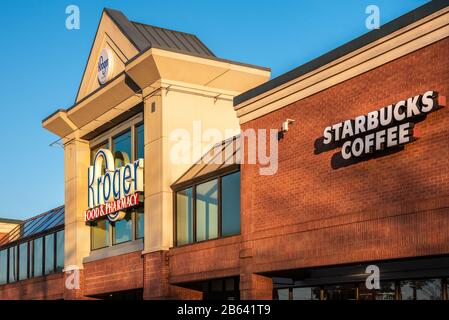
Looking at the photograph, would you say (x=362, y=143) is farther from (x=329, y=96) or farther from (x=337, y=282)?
(x=337, y=282)

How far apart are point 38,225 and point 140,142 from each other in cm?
1615

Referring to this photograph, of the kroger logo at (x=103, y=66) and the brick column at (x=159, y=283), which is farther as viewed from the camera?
the kroger logo at (x=103, y=66)

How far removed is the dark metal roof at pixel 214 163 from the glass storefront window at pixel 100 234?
27.5 ft

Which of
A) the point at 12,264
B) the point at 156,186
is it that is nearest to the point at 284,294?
the point at 156,186

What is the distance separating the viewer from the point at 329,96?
995 inches

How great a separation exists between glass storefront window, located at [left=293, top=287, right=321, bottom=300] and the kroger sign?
9.02 meters

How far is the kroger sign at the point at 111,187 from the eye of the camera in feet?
120

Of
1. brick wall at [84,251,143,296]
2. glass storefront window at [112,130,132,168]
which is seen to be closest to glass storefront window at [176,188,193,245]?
brick wall at [84,251,143,296]

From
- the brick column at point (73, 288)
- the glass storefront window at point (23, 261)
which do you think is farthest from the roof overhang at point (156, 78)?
the glass storefront window at point (23, 261)

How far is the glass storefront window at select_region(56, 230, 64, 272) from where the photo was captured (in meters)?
44.8

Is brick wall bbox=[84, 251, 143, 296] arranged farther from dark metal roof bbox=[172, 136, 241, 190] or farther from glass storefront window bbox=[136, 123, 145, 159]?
glass storefront window bbox=[136, 123, 145, 159]

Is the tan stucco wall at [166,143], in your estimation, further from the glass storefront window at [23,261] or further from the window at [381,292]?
the glass storefront window at [23,261]
